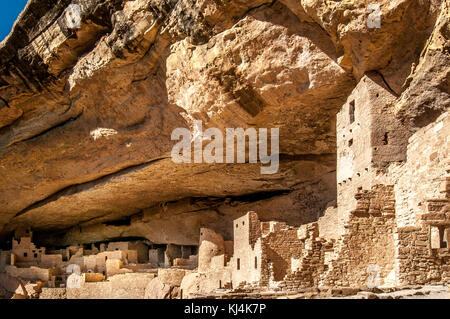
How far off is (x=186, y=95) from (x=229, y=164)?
3.95 metres

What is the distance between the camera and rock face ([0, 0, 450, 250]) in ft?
42.2

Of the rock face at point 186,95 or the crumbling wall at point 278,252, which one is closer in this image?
the rock face at point 186,95

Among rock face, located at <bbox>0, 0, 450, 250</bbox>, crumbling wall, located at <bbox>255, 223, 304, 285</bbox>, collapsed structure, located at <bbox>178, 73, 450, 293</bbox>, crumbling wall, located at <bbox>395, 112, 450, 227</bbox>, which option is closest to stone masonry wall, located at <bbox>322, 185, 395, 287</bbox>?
collapsed structure, located at <bbox>178, 73, 450, 293</bbox>

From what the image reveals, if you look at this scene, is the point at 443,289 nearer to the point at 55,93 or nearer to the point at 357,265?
the point at 357,265

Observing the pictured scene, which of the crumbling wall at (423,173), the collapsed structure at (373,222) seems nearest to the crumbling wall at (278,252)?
the collapsed structure at (373,222)

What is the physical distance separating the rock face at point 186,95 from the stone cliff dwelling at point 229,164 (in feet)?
0.16

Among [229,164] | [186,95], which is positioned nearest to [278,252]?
[186,95]

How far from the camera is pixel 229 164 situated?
20.2m

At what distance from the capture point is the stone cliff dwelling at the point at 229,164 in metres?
11.5

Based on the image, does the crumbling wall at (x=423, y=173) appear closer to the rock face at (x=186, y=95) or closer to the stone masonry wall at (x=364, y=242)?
the stone masonry wall at (x=364, y=242)

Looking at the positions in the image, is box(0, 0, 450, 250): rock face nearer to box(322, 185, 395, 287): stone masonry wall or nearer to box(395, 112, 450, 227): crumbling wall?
box(395, 112, 450, 227): crumbling wall

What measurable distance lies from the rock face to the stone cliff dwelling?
0.05m

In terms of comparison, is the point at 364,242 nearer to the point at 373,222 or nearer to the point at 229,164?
the point at 373,222

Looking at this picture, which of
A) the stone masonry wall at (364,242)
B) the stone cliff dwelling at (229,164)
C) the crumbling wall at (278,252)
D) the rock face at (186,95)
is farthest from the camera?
the crumbling wall at (278,252)
